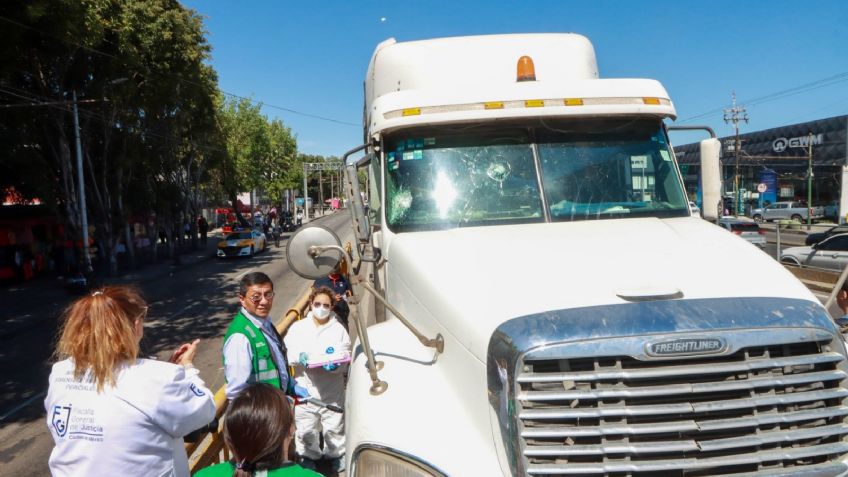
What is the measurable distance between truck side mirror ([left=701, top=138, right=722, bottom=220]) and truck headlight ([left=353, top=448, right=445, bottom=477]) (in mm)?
3393

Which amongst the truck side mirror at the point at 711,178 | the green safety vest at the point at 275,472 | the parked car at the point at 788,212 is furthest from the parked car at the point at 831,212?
the green safety vest at the point at 275,472

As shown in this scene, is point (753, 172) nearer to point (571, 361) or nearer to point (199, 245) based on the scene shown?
point (199, 245)

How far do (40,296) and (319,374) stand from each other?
56.3 feet

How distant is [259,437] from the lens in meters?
2.08

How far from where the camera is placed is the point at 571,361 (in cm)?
219

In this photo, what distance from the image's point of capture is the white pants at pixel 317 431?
4398mm

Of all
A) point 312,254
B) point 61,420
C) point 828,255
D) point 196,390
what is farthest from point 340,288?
point 828,255

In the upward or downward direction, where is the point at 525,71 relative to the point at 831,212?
upward

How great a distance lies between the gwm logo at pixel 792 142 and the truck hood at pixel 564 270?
46.9m

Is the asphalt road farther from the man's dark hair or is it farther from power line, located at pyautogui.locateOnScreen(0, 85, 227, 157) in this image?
power line, located at pyautogui.locateOnScreen(0, 85, 227, 157)

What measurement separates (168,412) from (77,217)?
72.6 feet

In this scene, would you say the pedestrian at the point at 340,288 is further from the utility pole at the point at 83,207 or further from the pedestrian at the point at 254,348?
the utility pole at the point at 83,207

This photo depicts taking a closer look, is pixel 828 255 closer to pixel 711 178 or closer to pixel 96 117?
pixel 711 178

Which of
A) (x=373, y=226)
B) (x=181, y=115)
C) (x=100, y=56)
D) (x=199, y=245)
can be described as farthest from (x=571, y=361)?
(x=199, y=245)
